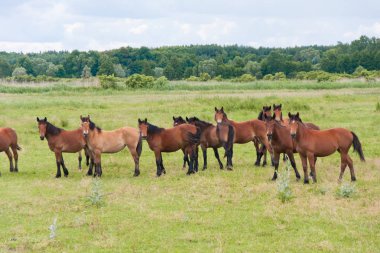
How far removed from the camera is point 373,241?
8.41 metres

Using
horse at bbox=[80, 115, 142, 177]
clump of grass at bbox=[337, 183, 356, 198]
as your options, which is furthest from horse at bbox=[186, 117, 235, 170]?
clump of grass at bbox=[337, 183, 356, 198]

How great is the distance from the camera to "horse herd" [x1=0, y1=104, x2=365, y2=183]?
13008mm

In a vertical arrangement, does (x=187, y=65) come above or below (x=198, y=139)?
above

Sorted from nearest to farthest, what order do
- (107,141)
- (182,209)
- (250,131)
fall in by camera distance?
1. (182,209)
2. (107,141)
3. (250,131)

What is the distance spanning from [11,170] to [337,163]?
32.5 feet

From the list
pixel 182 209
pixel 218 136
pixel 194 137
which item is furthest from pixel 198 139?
pixel 182 209

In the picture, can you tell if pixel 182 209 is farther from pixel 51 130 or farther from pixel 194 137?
pixel 51 130

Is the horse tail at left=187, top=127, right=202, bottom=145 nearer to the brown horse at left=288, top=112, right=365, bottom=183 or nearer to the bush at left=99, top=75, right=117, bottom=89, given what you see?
the brown horse at left=288, top=112, right=365, bottom=183

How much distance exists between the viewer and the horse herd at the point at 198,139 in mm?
13008

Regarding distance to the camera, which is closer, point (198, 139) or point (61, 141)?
point (61, 141)

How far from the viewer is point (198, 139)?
590 inches

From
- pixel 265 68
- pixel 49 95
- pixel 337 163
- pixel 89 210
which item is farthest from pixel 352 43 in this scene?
pixel 89 210

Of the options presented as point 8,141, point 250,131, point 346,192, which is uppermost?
point 250,131

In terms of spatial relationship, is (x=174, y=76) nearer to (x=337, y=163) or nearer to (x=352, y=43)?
(x=352, y=43)
